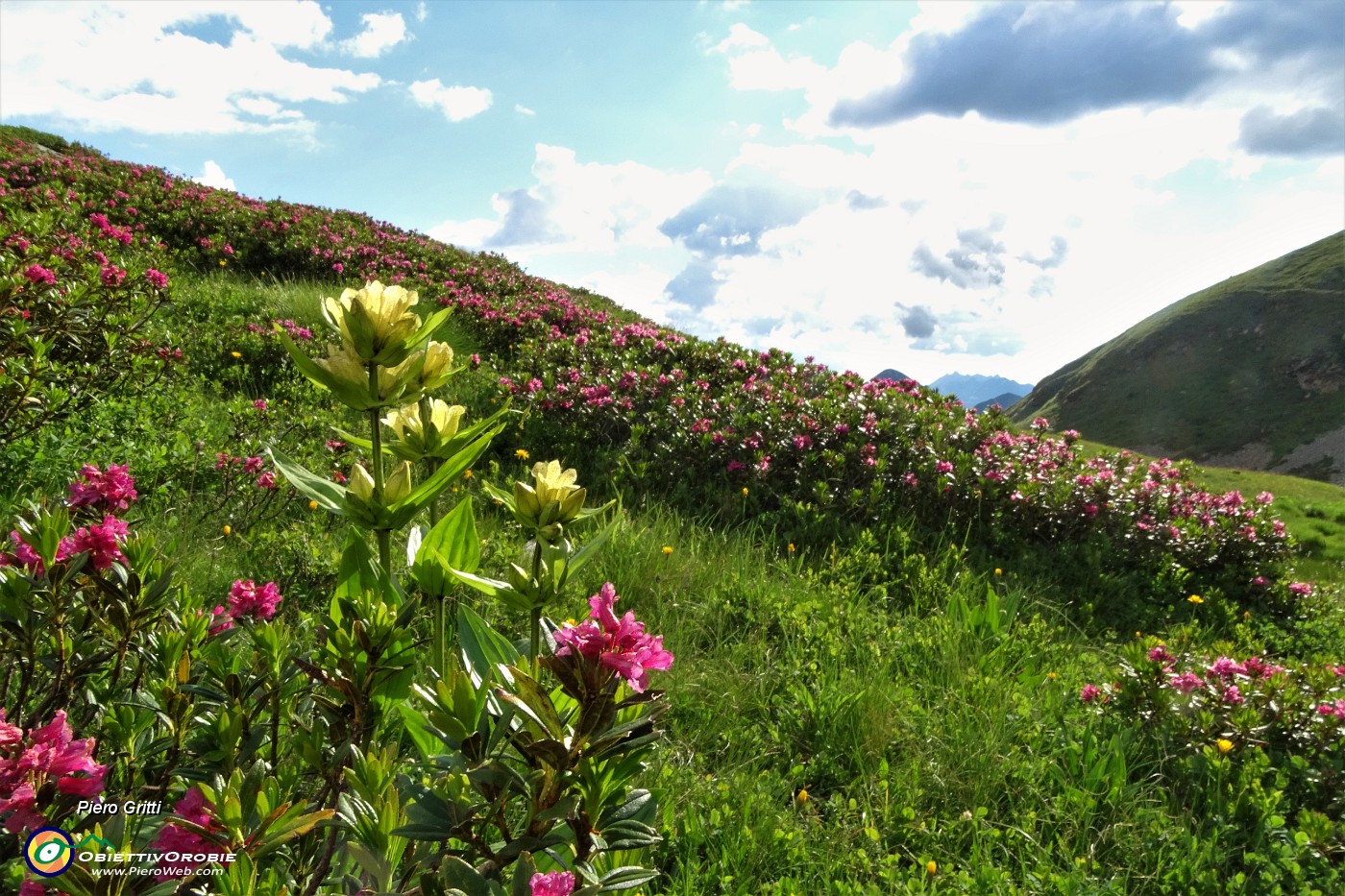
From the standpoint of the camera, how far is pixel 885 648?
3.34 meters

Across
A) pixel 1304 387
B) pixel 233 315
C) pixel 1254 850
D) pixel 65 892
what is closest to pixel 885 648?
pixel 1254 850

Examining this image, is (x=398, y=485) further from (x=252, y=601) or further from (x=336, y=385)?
(x=252, y=601)

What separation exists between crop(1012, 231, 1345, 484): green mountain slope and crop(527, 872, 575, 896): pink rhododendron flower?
208 feet

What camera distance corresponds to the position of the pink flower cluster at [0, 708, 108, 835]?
102cm

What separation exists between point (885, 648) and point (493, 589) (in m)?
2.71

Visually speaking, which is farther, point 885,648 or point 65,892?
point 885,648

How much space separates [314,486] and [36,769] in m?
0.57

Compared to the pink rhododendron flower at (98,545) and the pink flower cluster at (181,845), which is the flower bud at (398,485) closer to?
the pink flower cluster at (181,845)

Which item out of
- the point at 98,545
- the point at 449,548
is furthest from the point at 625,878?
the point at 98,545

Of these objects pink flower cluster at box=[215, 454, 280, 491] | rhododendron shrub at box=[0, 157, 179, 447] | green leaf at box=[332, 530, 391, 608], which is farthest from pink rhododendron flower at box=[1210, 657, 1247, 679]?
rhododendron shrub at box=[0, 157, 179, 447]

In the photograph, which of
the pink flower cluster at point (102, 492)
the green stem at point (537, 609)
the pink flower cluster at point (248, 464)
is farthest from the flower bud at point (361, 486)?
the pink flower cluster at point (248, 464)

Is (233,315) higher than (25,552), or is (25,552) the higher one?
(233,315)

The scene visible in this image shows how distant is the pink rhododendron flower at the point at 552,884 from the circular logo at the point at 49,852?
610 millimetres

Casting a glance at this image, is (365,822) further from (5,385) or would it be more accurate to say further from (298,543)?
(5,385)
